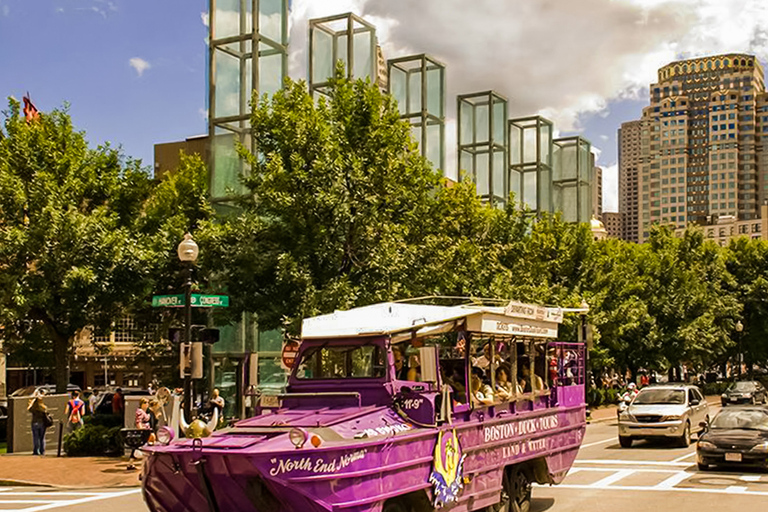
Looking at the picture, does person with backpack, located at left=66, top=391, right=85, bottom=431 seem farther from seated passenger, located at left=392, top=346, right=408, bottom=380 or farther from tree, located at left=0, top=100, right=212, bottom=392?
seated passenger, located at left=392, top=346, right=408, bottom=380

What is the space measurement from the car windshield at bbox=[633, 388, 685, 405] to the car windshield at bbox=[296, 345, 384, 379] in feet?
59.8

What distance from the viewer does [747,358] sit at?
75.1 meters

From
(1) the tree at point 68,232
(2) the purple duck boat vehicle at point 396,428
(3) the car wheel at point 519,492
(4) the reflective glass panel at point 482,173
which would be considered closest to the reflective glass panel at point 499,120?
(4) the reflective glass panel at point 482,173

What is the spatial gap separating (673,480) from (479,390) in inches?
315

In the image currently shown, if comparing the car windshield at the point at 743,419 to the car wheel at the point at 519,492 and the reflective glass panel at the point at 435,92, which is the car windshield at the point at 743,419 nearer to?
the car wheel at the point at 519,492

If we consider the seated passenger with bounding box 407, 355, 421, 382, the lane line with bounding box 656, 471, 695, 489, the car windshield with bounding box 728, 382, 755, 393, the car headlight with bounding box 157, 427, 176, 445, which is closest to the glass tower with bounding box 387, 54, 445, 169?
the car windshield with bounding box 728, 382, 755, 393

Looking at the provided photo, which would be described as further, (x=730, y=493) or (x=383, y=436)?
(x=730, y=493)

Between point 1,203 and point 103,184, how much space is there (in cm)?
338

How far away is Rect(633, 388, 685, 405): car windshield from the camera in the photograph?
2859 centimetres

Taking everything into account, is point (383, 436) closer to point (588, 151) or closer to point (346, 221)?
point (346, 221)

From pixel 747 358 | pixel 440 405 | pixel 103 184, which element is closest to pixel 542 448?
pixel 440 405

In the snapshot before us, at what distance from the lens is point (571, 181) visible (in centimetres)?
6031

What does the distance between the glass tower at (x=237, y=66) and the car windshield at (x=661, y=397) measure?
1497 centimetres

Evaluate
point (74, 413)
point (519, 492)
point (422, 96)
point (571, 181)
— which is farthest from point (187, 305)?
point (571, 181)
